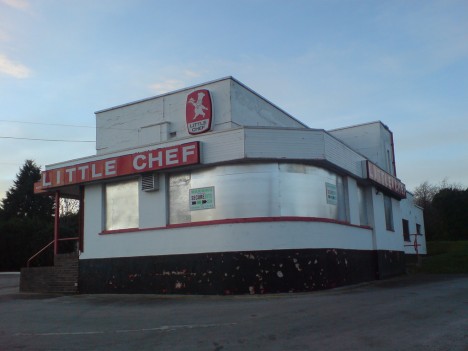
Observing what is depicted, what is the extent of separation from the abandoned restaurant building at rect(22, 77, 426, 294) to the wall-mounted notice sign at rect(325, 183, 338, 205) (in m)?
0.08

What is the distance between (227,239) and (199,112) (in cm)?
552

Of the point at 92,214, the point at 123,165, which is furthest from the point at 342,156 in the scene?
the point at 92,214

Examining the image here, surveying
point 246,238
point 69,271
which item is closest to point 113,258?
point 69,271

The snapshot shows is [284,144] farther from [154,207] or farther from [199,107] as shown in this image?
[154,207]

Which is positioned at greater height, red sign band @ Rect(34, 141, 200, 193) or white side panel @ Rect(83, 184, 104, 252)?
red sign band @ Rect(34, 141, 200, 193)

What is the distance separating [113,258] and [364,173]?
9413mm

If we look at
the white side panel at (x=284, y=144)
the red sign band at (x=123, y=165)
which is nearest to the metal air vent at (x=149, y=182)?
the red sign band at (x=123, y=165)

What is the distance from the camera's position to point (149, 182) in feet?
52.6

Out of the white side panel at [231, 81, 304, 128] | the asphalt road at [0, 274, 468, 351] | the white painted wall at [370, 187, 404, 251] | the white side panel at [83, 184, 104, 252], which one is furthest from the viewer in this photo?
the white painted wall at [370, 187, 404, 251]

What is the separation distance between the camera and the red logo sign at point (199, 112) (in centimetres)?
1770

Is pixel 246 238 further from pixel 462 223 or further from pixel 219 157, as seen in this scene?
pixel 462 223

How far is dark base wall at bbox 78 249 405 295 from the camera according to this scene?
14.0 meters

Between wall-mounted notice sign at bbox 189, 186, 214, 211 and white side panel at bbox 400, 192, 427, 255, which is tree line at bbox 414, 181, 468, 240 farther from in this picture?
wall-mounted notice sign at bbox 189, 186, 214, 211

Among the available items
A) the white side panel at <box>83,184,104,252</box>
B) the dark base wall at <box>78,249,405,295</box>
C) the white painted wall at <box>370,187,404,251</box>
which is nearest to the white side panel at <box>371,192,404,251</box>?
the white painted wall at <box>370,187,404,251</box>
